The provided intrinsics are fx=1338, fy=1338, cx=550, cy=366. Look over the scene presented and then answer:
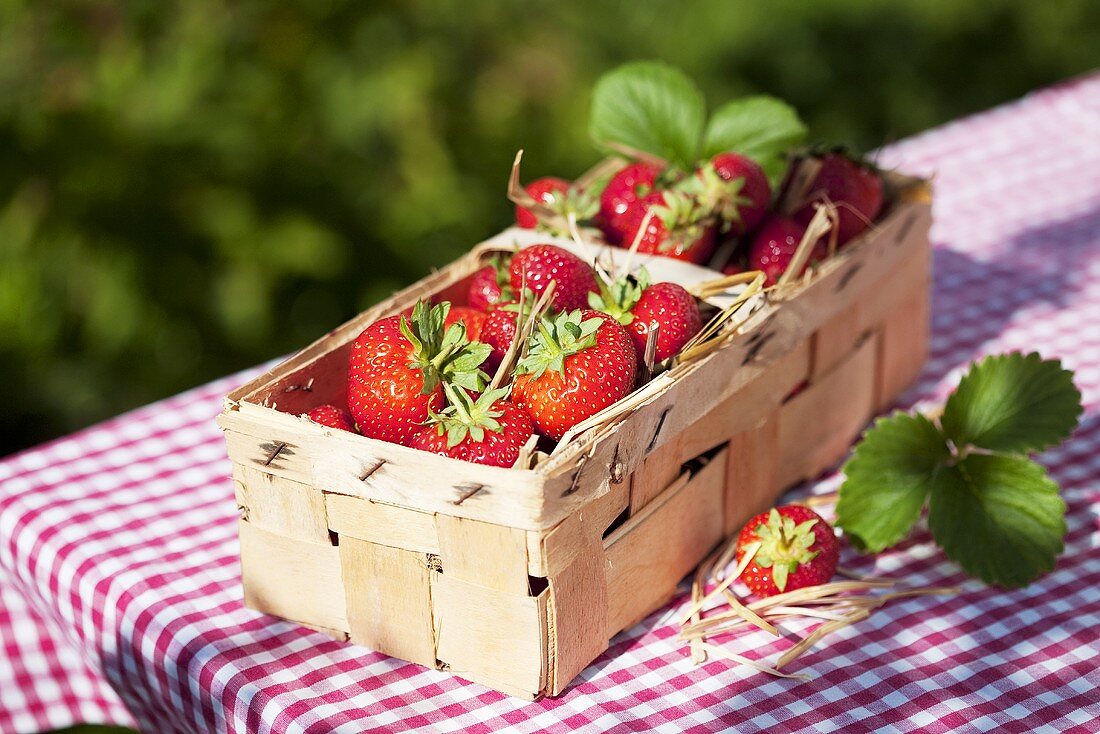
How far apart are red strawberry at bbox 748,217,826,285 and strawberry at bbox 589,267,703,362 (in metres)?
0.17

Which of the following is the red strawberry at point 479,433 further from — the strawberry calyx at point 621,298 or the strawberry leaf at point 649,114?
the strawberry leaf at point 649,114

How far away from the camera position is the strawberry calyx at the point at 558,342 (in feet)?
3.35

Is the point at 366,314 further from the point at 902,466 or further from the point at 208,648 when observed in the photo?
the point at 902,466

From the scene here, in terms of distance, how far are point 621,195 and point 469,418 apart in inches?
16.8

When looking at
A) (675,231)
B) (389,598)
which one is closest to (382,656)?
(389,598)

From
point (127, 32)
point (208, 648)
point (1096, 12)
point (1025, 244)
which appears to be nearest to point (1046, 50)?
point (1096, 12)

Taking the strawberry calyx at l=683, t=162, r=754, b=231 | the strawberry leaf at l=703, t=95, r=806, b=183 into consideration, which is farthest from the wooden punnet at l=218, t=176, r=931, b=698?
the strawberry leaf at l=703, t=95, r=806, b=183

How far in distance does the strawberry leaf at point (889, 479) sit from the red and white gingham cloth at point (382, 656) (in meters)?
0.04

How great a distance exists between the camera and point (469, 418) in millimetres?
992

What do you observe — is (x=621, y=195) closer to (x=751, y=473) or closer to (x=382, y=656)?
(x=751, y=473)

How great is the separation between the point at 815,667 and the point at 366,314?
0.48m

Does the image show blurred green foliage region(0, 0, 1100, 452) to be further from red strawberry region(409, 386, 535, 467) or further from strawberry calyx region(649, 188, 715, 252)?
red strawberry region(409, 386, 535, 467)

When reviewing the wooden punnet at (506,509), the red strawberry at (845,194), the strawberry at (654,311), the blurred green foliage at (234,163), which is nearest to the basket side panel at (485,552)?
the wooden punnet at (506,509)

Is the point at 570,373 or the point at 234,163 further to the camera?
the point at 234,163
